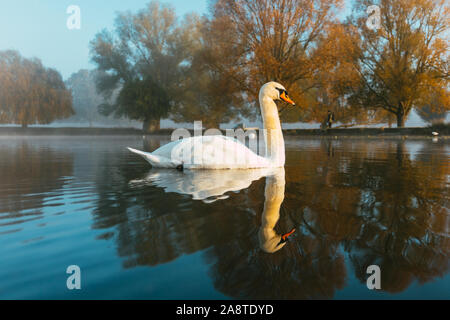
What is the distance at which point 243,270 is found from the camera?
6.21ft

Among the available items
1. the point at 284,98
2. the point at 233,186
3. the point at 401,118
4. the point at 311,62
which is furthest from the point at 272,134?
the point at 401,118

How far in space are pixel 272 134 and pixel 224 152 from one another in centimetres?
123

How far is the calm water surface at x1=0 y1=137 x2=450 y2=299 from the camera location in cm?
174

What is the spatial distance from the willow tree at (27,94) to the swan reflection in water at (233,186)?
3835cm

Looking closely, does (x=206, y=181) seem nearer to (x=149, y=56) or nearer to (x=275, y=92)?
(x=275, y=92)

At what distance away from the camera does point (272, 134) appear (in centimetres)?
648

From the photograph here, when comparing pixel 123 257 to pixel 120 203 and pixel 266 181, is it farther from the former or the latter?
pixel 266 181

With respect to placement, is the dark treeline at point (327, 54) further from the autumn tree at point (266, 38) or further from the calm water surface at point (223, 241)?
the calm water surface at point (223, 241)

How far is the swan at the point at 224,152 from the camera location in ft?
19.2

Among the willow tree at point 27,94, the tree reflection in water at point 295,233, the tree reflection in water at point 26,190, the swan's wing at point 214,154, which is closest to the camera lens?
the tree reflection in water at point 295,233

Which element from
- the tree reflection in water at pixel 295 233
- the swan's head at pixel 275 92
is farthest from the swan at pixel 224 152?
the tree reflection in water at pixel 295 233

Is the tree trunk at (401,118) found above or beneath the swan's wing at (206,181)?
above

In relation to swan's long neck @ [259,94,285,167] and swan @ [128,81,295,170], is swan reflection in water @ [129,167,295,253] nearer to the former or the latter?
swan @ [128,81,295,170]
